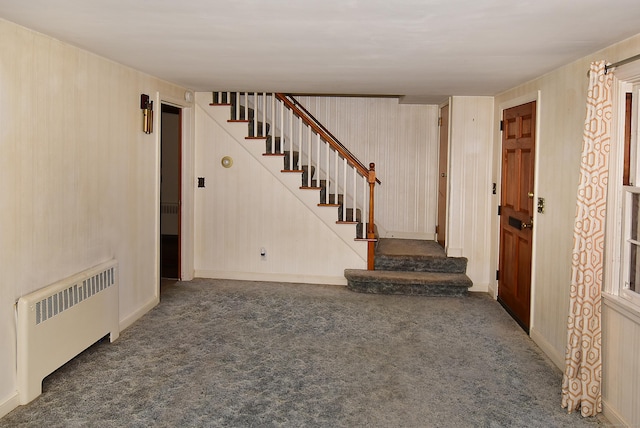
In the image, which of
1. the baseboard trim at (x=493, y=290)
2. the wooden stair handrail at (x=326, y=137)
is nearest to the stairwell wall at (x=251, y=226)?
the wooden stair handrail at (x=326, y=137)

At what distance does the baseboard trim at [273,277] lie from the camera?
6.32 m

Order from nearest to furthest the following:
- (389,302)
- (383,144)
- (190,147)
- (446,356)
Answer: (446,356), (389,302), (190,147), (383,144)

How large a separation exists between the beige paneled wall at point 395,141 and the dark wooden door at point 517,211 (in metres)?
1.76

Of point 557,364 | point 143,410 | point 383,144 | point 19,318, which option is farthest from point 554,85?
point 19,318

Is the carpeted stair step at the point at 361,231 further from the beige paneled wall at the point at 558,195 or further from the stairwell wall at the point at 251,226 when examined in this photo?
the beige paneled wall at the point at 558,195

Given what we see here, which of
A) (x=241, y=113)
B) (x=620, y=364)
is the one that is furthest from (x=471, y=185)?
(x=620, y=364)

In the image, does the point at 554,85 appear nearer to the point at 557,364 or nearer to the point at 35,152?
the point at 557,364

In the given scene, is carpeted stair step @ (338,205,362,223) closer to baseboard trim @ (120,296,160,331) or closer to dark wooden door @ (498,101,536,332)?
dark wooden door @ (498,101,536,332)

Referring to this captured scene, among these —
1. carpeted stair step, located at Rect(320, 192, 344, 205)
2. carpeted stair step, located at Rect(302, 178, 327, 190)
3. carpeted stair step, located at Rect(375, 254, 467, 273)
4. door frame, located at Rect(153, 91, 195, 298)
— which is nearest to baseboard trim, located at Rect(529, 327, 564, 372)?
carpeted stair step, located at Rect(375, 254, 467, 273)

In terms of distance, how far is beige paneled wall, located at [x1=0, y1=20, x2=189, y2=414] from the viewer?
3.01 m

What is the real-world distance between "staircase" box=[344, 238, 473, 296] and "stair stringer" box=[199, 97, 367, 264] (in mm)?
314

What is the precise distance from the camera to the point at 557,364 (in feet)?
12.6

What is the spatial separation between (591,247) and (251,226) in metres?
4.18

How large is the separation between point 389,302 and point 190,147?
3011 mm
